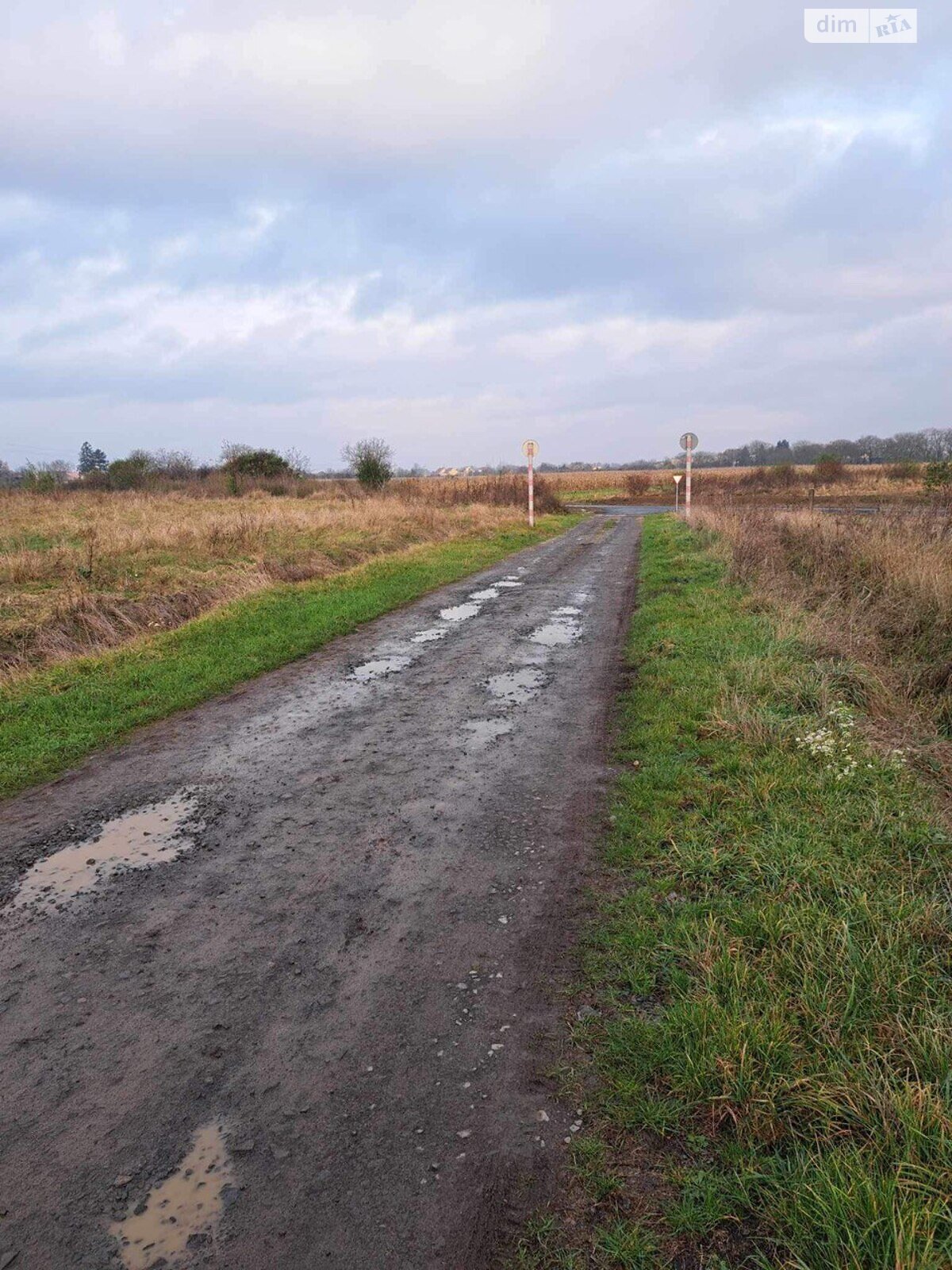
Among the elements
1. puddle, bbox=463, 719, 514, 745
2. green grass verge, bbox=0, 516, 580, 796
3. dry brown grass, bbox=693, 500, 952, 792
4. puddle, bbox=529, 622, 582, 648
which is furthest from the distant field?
puddle, bbox=463, 719, 514, 745

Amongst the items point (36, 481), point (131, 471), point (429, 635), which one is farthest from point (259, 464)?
point (429, 635)

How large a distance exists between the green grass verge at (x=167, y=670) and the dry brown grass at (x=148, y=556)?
29.2 inches

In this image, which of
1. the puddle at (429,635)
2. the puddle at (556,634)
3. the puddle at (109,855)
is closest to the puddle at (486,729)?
the puddle at (109,855)

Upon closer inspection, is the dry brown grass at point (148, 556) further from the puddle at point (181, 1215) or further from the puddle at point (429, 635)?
the puddle at point (181, 1215)

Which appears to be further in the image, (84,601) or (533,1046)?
(84,601)

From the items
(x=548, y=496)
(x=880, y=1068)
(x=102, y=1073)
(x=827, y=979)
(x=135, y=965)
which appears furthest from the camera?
(x=548, y=496)

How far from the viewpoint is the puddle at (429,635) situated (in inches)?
400

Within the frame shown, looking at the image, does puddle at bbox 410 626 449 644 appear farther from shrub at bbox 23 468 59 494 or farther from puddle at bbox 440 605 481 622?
shrub at bbox 23 468 59 494

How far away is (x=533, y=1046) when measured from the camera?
285 centimetres

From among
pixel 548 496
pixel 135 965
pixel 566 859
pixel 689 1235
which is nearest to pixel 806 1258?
pixel 689 1235

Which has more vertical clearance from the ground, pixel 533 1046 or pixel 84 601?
pixel 84 601

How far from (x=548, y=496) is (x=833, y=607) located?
32.4m

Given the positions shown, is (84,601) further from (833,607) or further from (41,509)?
(41,509)

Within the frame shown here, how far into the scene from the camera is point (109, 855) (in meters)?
4.50
